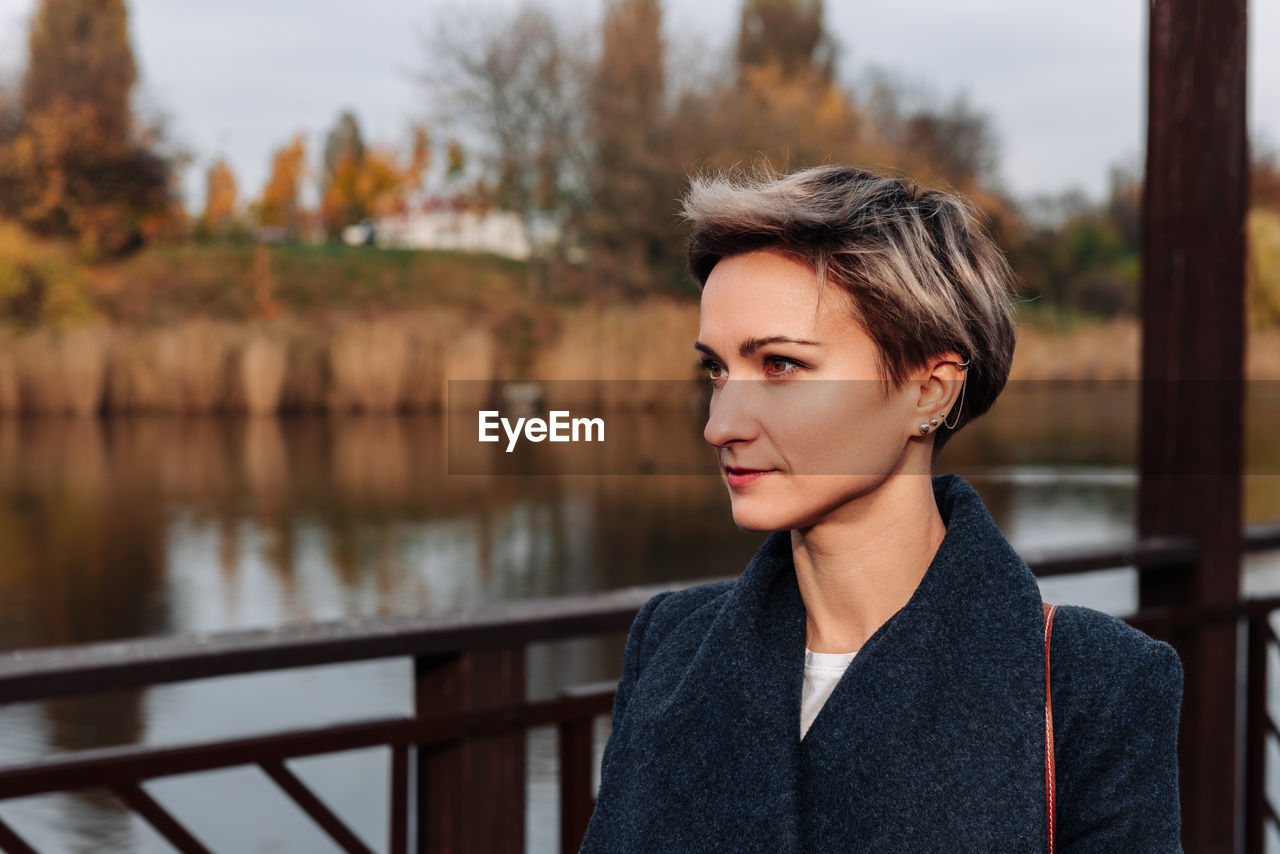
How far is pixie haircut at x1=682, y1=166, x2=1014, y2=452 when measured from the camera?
3.17 feet

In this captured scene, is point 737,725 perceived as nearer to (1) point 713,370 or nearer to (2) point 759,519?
(2) point 759,519

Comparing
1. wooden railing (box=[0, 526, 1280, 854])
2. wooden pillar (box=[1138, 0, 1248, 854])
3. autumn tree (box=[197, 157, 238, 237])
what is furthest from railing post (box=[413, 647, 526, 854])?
autumn tree (box=[197, 157, 238, 237])

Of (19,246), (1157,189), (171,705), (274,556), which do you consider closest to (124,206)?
(19,246)

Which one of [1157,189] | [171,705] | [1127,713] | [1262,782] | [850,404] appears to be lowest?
[171,705]

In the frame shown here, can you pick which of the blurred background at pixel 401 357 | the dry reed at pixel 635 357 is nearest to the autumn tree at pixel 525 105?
the blurred background at pixel 401 357

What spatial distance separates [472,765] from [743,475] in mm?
921

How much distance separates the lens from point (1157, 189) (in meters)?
2.48

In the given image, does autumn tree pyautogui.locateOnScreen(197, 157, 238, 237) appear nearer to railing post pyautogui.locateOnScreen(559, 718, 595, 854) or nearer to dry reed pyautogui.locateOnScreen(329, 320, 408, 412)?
dry reed pyautogui.locateOnScreen(329, 320, 408, 412)

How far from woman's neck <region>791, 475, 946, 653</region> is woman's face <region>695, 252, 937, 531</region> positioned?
0.03m

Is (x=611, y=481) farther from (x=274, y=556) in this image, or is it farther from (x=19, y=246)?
(x=19, y=246)

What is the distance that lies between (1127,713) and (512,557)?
7551 mm

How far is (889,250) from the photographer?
0.96m

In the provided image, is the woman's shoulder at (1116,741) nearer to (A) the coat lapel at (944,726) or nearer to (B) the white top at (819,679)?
(A) the coat lapel at (944,726)

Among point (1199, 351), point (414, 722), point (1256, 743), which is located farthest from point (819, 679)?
point (1256, 743)
